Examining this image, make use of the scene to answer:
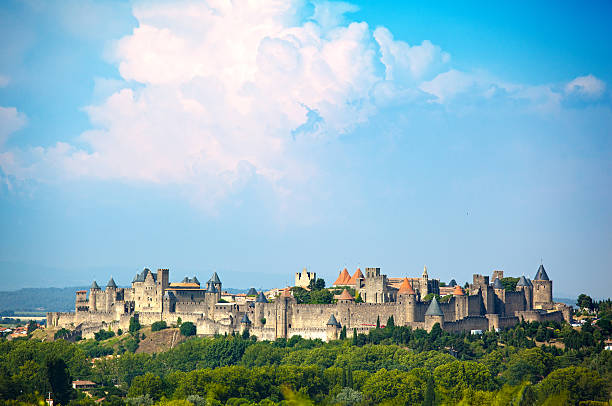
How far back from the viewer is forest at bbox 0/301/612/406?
56750 mm

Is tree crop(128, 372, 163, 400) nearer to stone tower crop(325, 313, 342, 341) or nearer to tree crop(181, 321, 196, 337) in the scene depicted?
stone tower crop(325, 313, 342, 341)

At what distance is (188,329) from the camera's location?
8219cm

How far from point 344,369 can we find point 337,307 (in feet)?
38.3

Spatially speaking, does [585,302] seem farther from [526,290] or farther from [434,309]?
[434,309]

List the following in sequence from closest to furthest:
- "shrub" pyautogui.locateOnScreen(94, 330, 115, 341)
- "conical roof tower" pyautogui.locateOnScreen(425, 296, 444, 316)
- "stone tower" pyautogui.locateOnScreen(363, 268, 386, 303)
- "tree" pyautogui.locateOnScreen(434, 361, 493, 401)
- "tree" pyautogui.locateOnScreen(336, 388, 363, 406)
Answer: "tree" pyautogui.locateOnScreen(336, 388, 363, 406), "tree" pyautogui.locateOnScreen(434, 361, 493, 401), "conical roof tower" pyautogui.locateOnScreen(425, 296, 444, 316), "stone tower" pyautogui.locateOnScreen(363, 268, 386, 303), "shrub" pyautogui.locateOnScreen(94, 330, 115, 341)

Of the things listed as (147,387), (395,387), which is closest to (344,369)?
(395,387)

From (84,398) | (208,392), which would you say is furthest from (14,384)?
(208,392)

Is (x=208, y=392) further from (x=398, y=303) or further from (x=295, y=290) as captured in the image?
(x=295, y=290)

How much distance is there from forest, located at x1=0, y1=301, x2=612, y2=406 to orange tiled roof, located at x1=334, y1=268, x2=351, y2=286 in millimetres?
14215

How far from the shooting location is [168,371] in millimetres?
73625

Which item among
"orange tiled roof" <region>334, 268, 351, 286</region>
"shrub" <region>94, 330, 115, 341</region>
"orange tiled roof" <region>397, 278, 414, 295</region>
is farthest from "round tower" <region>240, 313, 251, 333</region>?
"shrub" <region>94, 330, 115, 341</region>

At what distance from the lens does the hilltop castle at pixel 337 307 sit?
7331 cm

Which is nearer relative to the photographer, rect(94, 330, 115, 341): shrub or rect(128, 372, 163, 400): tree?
rect(128, 372, 163, 400): tree

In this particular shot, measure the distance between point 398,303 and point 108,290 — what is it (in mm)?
33928
